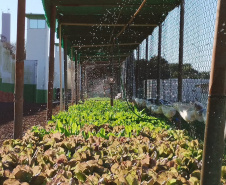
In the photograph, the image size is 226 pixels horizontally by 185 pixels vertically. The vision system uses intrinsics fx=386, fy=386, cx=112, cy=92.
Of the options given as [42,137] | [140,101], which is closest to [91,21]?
[140,101]

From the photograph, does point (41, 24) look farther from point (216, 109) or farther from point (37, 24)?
point (216, 109)

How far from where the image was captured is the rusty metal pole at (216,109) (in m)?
1.44

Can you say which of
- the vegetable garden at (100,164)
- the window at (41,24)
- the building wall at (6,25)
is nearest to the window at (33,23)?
the window at (41,24)

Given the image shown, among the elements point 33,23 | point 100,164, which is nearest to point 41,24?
point 33,23

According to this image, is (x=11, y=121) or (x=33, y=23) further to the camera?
(x=33, y=23)

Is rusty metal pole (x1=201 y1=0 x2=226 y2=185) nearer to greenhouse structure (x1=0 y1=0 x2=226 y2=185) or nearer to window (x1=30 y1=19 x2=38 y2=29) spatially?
greenhouse structure (x1=0 y1=0 x2=226 y2=185)

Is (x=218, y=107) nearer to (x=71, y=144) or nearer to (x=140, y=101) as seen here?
(x=71, y=144)

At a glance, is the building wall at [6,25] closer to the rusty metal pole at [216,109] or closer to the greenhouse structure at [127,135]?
the greenhouse structure at [127,135]

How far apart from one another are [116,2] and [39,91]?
2368 cm

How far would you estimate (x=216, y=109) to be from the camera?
150cm

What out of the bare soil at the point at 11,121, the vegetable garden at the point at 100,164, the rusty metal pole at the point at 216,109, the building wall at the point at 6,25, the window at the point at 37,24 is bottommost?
the bare soil at the point at 11,121

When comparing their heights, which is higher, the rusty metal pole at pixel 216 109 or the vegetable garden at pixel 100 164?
the rusty metal pole at pixel 216 109

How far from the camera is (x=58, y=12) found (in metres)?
8.82

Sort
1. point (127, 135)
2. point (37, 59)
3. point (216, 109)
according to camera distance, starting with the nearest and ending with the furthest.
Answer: point (216, 109)
point (127, 135)
point (37, 59)
